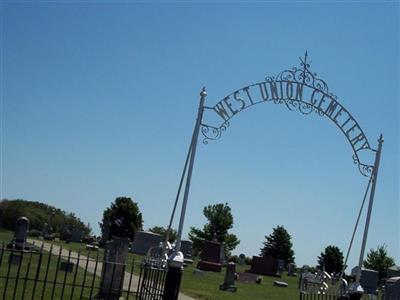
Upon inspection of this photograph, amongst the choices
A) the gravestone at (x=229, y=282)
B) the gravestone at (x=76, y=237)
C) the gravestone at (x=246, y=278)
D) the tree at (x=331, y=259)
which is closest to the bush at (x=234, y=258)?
the tree at (x=331, y=259)

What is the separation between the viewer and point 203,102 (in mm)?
9922

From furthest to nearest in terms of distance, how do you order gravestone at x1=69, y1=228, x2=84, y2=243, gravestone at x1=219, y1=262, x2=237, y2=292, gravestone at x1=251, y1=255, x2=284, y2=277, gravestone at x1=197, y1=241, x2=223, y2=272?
gravestone at x1=69, y1=228, x2=84, y2=243 → gravestone at x1=251, y1=255, x2=284, y2=277 → gravestone at x1=197, y1=241, x2=223, y2=272 → gravestone at x1=219, y1=262, x2=237, y2=292

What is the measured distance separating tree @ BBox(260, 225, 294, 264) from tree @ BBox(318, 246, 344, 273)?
3.15m

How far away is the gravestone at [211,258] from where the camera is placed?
30375mm

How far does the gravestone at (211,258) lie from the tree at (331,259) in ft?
72.3

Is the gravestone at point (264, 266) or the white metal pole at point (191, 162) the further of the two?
the gravestone at point (264, 266)

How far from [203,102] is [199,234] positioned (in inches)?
1653

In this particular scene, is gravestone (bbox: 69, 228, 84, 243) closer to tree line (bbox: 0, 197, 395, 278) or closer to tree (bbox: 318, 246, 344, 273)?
tree line (bbox: 0, 197, 395, 278)

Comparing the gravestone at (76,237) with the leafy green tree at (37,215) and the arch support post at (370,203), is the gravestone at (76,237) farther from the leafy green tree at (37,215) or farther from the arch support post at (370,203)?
the arch support post at (370,203)

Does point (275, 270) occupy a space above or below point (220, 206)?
below

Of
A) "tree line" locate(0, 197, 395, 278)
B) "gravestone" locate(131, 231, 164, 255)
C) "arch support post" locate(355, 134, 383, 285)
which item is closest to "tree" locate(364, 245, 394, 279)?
"tree line" locate(0, 197, 395, 278)

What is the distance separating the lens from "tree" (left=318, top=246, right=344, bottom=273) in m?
50.6

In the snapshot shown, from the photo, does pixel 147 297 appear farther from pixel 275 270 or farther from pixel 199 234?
pixel 199 234

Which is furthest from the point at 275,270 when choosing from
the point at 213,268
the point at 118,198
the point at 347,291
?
the point at 347,291
